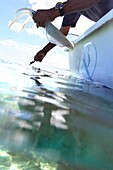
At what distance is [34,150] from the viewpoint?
0.56m

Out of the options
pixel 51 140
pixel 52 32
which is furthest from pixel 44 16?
pixel 51 140

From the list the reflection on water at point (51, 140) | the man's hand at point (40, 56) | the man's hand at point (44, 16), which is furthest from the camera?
the man's hand at point (40, 56)

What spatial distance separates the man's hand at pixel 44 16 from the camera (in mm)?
2248

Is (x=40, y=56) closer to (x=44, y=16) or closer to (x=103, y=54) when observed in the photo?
(x=103, y=54)

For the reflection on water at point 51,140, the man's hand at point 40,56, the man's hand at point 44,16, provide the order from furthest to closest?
the man's hand at point 40,56, the man's hand at point 44,16, the reflection on water at point 51,140

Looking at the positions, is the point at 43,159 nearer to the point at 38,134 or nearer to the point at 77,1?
the point at 38,134

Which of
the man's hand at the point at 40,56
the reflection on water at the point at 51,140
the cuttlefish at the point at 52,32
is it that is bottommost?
the reflection on water at the point at 51,140

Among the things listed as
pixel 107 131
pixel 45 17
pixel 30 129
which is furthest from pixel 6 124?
pixel 45 17

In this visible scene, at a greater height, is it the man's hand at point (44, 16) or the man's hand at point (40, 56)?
the man's hand at point (44, 16)

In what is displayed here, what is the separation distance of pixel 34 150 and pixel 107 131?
1.30 ft

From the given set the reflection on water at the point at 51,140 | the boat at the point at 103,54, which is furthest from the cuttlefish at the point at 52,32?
the reflection on water at the point at 51,140

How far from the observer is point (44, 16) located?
224cm

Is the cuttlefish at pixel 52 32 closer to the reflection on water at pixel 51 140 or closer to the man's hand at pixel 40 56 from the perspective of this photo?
the man's hand at pixel 40 56

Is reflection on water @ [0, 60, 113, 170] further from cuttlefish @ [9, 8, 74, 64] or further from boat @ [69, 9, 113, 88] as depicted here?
boat @ [69, 9, 113, 88]
